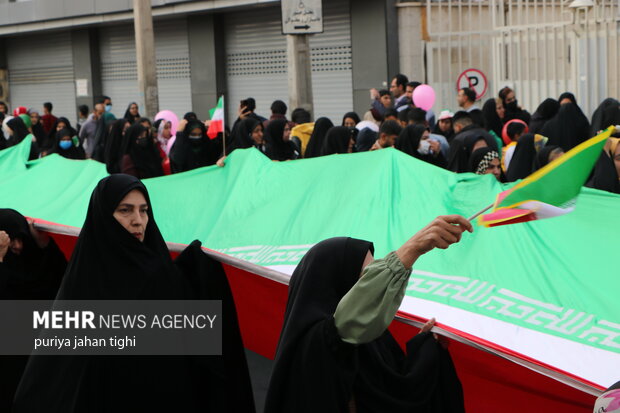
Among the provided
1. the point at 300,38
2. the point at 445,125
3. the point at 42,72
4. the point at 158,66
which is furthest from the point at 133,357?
the point at 42,72

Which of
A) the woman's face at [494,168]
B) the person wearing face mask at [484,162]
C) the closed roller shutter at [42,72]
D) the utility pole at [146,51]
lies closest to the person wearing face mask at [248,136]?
the person wearing face mask at [484,162]

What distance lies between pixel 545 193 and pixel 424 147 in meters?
5.33

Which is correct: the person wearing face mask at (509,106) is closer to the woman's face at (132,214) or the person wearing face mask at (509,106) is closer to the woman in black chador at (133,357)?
the woman in black chador at (133,357)

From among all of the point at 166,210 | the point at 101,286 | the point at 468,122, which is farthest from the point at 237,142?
the point at 101,286

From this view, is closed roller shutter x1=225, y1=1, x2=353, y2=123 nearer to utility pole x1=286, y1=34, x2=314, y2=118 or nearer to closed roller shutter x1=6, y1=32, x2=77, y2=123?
utility pole x1=286, y1=34, x2=314, y2=118

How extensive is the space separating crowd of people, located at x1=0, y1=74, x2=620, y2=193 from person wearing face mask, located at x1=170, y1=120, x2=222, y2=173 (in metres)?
0.01

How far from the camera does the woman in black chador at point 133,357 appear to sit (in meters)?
3.92

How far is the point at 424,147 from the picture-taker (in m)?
8.31

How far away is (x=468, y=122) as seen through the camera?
916 centimetres

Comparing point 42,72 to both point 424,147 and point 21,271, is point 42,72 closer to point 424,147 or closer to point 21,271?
point 424,147

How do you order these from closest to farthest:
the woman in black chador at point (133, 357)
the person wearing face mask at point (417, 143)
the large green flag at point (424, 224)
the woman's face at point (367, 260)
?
the woman's face at point (367, 260) → the woman in black chador at point (133, 357) → the large green flag at point (424, 224) → the person wearing face mask at point (417, 143)

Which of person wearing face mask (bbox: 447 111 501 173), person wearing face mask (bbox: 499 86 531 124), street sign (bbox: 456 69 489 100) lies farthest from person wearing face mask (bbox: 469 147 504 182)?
street sign (bbox: 456 69 489 100)

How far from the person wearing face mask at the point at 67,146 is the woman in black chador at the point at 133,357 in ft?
30.7

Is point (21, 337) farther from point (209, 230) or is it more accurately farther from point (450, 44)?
point (450, 44)
